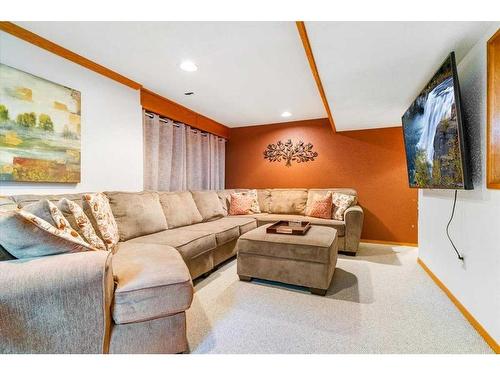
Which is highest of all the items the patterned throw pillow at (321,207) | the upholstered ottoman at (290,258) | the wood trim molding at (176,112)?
the wood trim molding at (176,112)

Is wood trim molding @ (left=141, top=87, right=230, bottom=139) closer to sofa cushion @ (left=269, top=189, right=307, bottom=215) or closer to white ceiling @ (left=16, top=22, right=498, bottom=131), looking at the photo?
white ceiling @ (left=16, top=22, right=498, bottom=131)

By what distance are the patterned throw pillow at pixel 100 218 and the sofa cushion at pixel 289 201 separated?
8.52ft

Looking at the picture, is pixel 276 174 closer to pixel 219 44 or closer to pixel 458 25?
pixel 219 44

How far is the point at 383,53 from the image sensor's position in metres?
1.62

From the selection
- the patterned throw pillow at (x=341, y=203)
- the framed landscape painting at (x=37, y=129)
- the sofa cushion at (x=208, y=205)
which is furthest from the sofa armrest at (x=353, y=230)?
the framed landscape painting at (x=37, y=129)

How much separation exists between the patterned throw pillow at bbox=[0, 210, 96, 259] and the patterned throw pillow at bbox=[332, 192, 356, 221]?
121 inches

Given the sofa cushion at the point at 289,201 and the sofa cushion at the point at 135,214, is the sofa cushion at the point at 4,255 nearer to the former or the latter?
the sofa cushion at the point at 135,214

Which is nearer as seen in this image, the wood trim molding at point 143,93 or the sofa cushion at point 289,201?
the wood trim molding at point 143,93

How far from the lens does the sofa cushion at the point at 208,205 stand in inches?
129

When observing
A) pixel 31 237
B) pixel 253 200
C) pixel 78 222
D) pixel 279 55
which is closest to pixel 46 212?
pixel 31 237

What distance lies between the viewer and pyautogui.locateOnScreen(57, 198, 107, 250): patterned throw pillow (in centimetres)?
154

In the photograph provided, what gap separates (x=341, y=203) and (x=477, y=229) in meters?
1.92
